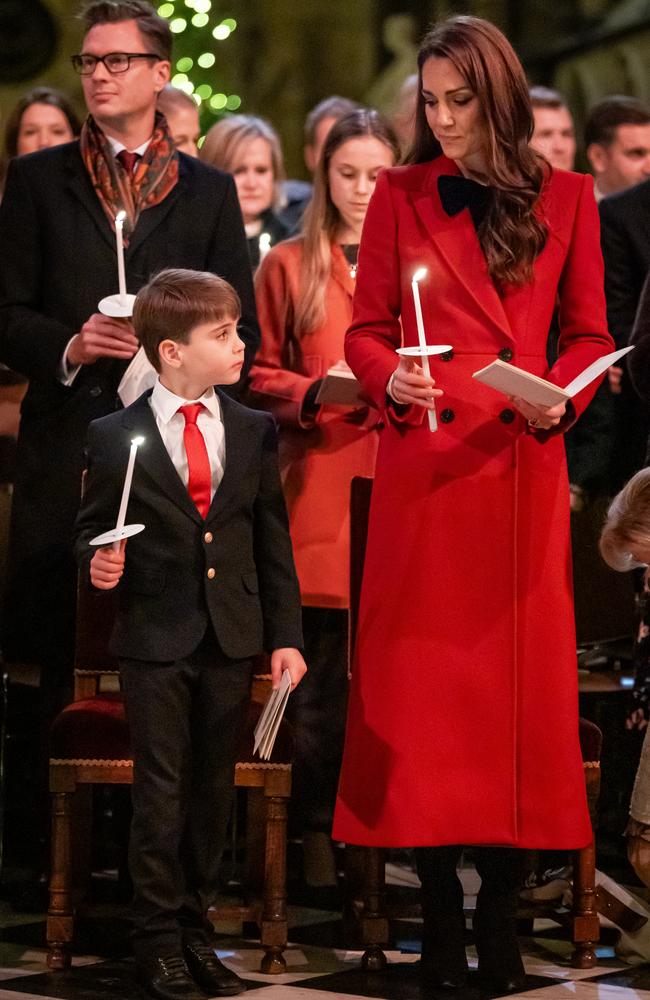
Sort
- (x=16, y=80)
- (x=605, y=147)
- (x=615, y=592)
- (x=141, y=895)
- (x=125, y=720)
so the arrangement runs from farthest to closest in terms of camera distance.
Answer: (x=16, y=80) < (x=605, y=147) < (x=615, y=592) < (x=125, y=720) < (x=141, y=895)

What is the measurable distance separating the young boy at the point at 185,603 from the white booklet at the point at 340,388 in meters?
0.56

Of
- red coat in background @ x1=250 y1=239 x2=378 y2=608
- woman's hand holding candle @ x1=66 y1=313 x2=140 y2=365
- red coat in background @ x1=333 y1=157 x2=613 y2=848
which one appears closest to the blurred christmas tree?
red coat in background @ x1=250 y1=239 x2=378 y2=608

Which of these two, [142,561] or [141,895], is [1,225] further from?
[141,895]

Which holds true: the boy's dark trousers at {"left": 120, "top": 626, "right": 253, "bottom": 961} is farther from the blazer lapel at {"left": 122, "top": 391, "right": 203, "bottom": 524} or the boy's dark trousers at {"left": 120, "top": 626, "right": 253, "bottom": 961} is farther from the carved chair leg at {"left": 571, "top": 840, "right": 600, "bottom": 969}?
the carved chair leg at {"left": 571, "top": 840, "right": 600, "bottom": 969}

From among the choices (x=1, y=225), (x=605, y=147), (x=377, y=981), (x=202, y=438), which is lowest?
(x=377, y=981)

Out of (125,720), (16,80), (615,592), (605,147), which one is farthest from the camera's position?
(16,80)

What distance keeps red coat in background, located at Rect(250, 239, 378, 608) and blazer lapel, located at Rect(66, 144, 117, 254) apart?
65cm

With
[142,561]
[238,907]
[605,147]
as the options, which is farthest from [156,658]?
[605,147]

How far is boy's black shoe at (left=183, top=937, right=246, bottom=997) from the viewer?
3.80m

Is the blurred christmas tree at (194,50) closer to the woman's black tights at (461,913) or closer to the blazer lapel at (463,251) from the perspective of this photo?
the blazer lapel at (463,251)

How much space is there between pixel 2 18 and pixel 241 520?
6167mm

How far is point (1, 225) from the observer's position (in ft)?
15.3

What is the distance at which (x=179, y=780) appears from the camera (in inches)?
151

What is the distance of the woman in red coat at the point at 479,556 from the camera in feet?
12.4
